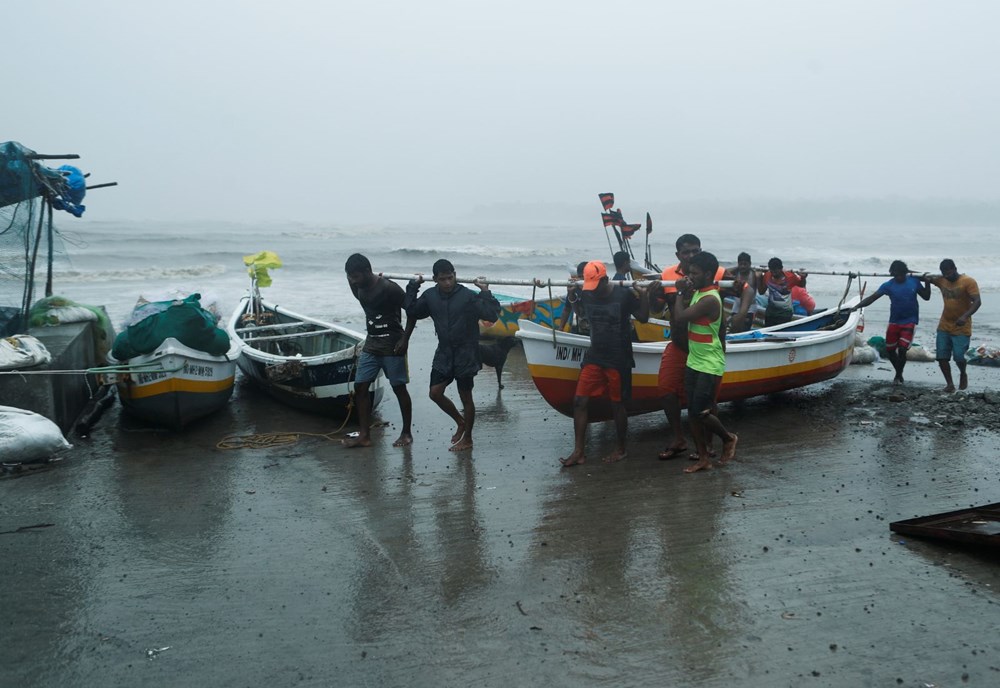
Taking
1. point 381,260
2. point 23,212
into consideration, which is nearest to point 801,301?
point 23,212

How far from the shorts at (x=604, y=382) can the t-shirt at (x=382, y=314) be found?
1811 mm

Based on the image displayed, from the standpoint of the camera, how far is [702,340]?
655cm

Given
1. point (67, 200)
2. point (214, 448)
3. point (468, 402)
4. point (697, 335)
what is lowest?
point (214, 448)

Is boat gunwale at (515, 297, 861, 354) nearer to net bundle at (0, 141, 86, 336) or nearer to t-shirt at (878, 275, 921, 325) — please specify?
t-shirt at (878, 275, 921, 325)

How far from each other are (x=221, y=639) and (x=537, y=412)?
5.39m

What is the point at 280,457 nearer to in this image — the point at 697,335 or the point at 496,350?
the point at 496,350

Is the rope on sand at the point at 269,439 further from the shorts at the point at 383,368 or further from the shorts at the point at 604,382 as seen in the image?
the shorts at the point at 604,382

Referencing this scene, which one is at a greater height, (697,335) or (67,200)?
(67,200)

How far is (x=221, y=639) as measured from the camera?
13.6ft

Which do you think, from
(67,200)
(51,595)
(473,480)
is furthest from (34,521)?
(67,200)

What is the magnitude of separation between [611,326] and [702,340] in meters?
0.77

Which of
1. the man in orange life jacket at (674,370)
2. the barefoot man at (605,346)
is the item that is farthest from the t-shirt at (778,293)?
the barefoot man at (605,346)

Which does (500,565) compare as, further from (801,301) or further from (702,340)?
(801,301)

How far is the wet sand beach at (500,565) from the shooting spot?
12.9ft
